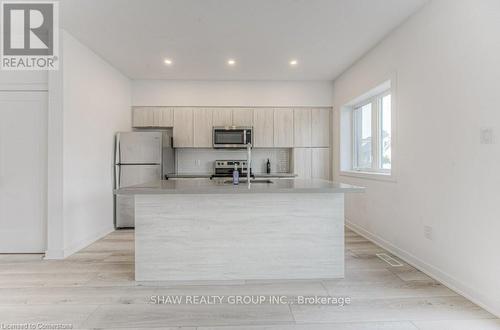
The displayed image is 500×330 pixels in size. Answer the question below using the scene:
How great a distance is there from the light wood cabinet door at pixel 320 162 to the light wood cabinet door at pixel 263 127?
2.71 ft

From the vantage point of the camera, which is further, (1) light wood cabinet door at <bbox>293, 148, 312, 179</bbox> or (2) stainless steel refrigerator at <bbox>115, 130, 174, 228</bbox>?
(1) light wood cabinet door at <bbox>293, 148, 312, 179</bbox>

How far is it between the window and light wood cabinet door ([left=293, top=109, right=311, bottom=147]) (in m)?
0.79

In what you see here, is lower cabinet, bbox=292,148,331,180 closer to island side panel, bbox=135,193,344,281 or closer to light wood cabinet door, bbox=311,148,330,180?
light wood cabinet door, bbox=311,148,330,180

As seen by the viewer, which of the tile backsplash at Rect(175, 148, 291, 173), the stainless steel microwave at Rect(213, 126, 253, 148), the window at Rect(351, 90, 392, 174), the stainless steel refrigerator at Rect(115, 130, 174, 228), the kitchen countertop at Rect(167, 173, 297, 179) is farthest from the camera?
the tile backsplash at Rect(175, 148, 291, 173)

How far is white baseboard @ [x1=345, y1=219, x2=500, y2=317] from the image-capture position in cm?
208

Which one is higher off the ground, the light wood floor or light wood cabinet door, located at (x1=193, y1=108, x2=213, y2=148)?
light wood cabinet door, located at (x1=193, y1=108, x2=213, y2=148)

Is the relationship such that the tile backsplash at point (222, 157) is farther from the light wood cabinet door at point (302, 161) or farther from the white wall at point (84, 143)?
the white wall at point (84, 143)

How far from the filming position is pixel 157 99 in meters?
5.25

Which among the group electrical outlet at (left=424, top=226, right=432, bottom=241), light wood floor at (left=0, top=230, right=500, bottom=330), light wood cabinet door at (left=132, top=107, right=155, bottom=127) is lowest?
light wood floor at (left=0, top=230, right=500, bottom=330)

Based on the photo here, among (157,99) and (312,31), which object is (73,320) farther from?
(157,99)

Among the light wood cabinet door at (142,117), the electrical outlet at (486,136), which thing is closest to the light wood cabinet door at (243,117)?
the light wood cabinet door at (142,117)

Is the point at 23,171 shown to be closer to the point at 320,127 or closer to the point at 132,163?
the point at 132,163

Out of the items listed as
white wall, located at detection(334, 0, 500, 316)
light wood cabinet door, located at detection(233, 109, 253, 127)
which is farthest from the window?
light wood cabinet door, located at detection(233, 109, 253, 127)

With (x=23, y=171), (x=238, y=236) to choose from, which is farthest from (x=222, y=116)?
(x=238, y=236)
